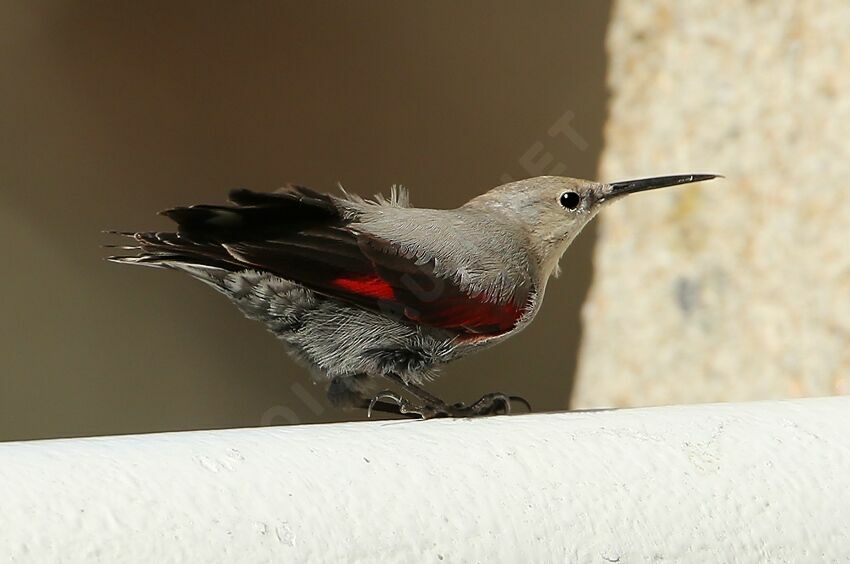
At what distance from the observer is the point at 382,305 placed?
1.60m

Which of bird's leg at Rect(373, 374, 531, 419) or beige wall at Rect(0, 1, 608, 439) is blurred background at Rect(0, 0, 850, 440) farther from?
bird's leg at Rect(373, 374, 531, 419)

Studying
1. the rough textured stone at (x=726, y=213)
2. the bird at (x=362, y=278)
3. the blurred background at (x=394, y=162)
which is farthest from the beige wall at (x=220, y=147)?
the bird at (x=362, y=278)

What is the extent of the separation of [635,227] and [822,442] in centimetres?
185

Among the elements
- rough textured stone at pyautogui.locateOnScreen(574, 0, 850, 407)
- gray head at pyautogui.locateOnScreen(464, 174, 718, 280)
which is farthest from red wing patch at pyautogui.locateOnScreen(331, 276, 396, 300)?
rough textured stone at pyautogui.locateOnScreen(574, 0, 850, 407)

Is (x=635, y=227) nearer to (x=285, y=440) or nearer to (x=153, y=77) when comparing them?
(x=153, y=77)

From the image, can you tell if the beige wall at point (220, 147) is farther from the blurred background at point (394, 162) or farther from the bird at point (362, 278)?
the bird at point (362, 278)

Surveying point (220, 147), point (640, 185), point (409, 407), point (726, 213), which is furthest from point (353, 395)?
point (220, 147)

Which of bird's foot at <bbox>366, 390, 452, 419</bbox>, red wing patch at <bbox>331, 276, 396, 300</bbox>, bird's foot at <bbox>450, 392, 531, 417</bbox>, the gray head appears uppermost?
the gray head

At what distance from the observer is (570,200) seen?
1836mm

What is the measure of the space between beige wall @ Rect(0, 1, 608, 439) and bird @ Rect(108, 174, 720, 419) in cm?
105

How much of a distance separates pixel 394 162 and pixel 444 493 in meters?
2.26

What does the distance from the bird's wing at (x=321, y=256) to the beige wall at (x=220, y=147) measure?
3.71 feet

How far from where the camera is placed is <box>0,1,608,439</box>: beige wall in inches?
110

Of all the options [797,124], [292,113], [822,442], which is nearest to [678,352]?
[797,124]
